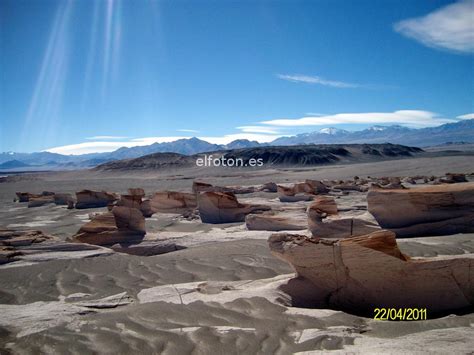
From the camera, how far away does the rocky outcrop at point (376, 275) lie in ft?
12.6

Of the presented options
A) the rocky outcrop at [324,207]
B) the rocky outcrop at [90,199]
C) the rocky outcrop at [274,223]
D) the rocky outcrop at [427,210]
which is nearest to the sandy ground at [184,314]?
the rocky outcrop at [427,210]

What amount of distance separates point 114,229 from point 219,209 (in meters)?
3.71

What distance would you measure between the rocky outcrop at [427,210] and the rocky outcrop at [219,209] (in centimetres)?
468

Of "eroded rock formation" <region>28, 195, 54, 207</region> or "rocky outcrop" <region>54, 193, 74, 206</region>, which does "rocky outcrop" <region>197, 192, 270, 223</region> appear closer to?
"rocky outcrop" <region>54, 193, 74, 206</region>

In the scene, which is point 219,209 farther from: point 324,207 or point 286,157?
point 286,157

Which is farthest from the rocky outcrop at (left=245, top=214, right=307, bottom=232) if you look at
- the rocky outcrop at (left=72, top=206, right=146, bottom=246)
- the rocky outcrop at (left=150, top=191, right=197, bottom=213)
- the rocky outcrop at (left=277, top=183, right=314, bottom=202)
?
the rocky outcrop at (left=277, top=183, right=314, bottom=202)

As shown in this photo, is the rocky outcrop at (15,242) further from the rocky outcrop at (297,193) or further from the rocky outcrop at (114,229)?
the rocky outcrop at (297,193)

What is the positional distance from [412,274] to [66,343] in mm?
3214

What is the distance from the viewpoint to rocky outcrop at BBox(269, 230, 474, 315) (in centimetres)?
383

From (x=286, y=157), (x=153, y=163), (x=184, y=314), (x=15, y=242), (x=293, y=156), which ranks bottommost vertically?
(x=184, y=314)

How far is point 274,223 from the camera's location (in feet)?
29.2

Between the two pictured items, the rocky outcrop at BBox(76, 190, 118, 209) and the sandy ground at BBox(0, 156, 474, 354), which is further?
the rocky outcrop at BBox(76, 190, 118, 209)

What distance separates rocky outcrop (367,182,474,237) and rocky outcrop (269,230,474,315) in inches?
117

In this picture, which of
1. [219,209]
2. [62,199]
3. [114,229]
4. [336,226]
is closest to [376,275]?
[336,226]
